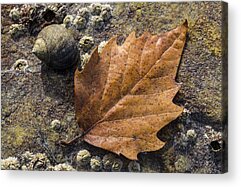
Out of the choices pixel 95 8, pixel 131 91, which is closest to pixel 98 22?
pixel 95 8

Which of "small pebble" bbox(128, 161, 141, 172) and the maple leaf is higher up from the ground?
the maple leaf

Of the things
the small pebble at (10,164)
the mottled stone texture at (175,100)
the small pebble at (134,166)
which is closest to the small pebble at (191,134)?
the mottled stone texture at (175,100)

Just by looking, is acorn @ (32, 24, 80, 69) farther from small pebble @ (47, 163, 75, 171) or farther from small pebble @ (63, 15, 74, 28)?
small pebble @ (47, 163, 75, 171)

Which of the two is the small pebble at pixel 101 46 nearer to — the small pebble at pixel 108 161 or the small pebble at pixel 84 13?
the small pebble at pixel 84 13

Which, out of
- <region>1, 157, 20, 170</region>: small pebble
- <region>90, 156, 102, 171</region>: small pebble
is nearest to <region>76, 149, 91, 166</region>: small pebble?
<region>90, 156, 102, 171</region>: small pebble

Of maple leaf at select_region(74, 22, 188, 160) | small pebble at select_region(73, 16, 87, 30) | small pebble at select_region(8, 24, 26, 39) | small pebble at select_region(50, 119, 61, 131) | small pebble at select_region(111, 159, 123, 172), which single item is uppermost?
small pebble at select_region(73, 16, 87, 30)
